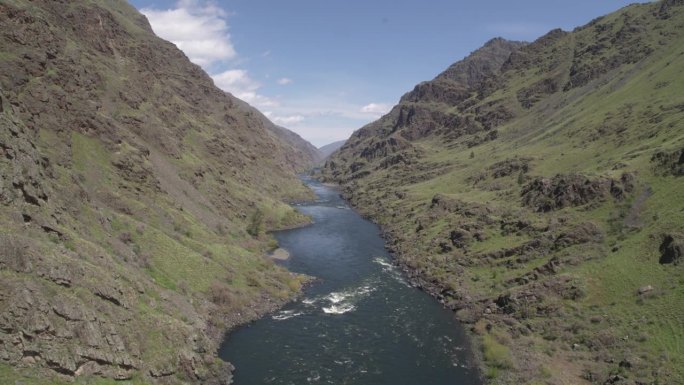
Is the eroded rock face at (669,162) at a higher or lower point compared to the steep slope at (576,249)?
higher

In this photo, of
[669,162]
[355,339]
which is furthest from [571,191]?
[355,339]

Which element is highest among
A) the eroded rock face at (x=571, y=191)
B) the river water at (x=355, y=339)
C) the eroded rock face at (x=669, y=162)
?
the eroded rock face at (x=669, y=162)

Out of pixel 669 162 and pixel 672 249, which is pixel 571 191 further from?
pixel 672 249

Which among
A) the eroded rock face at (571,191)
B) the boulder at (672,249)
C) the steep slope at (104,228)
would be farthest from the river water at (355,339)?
the eroded rock face at (571,191)

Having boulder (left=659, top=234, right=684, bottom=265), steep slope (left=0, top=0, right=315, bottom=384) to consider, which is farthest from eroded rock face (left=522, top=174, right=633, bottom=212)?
steep slope (left=0, top=0, right=315, bottom=384)

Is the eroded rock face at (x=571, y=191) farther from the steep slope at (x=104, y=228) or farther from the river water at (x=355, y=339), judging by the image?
the steep slope at (x=104, y=228)

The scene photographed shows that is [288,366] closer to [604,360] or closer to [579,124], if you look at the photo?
[604,360]
